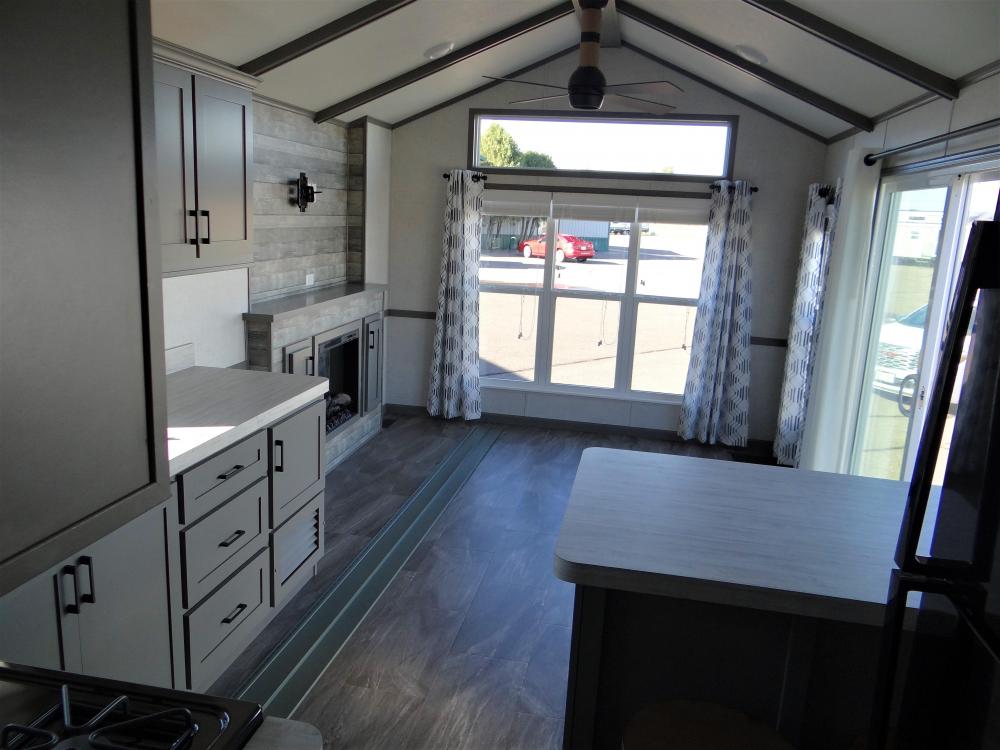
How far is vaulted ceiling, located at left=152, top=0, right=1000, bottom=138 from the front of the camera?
3.07 meters

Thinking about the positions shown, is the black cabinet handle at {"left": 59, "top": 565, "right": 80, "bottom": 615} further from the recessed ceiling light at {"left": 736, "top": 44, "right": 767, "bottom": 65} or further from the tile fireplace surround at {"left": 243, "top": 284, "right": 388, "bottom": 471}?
the recessed ceiling light at {"left": 736, "top": 44, "right": 767, "bottom": 65}

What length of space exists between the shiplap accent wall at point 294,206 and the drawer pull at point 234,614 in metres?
1.98

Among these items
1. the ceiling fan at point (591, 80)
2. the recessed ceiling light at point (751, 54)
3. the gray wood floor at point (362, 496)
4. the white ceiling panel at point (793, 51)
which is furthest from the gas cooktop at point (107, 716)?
the recessed ceiling light at point (751, 54)

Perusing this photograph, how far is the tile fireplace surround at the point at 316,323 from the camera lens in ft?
13.3

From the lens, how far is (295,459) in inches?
125

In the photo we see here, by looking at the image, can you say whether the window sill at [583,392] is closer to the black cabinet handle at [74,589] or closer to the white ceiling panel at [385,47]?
the white ceiling panel at [385,47]

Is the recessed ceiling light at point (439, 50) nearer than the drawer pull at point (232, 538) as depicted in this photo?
No

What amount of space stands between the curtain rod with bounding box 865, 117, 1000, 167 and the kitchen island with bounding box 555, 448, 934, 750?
6.05 feet

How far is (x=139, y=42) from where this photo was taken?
3.47 ft

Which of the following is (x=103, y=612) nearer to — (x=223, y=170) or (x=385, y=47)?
(x=223, y=170)

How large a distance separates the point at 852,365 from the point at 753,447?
1571 mm

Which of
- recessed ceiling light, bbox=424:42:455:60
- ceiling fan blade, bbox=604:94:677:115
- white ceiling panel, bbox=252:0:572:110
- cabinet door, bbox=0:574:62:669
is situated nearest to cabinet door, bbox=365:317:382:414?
white ceiling panel, bbox=252:0:572:110

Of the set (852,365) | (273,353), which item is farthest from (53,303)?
(852,365)

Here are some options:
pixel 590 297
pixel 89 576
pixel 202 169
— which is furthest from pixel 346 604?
pixel 590 297
